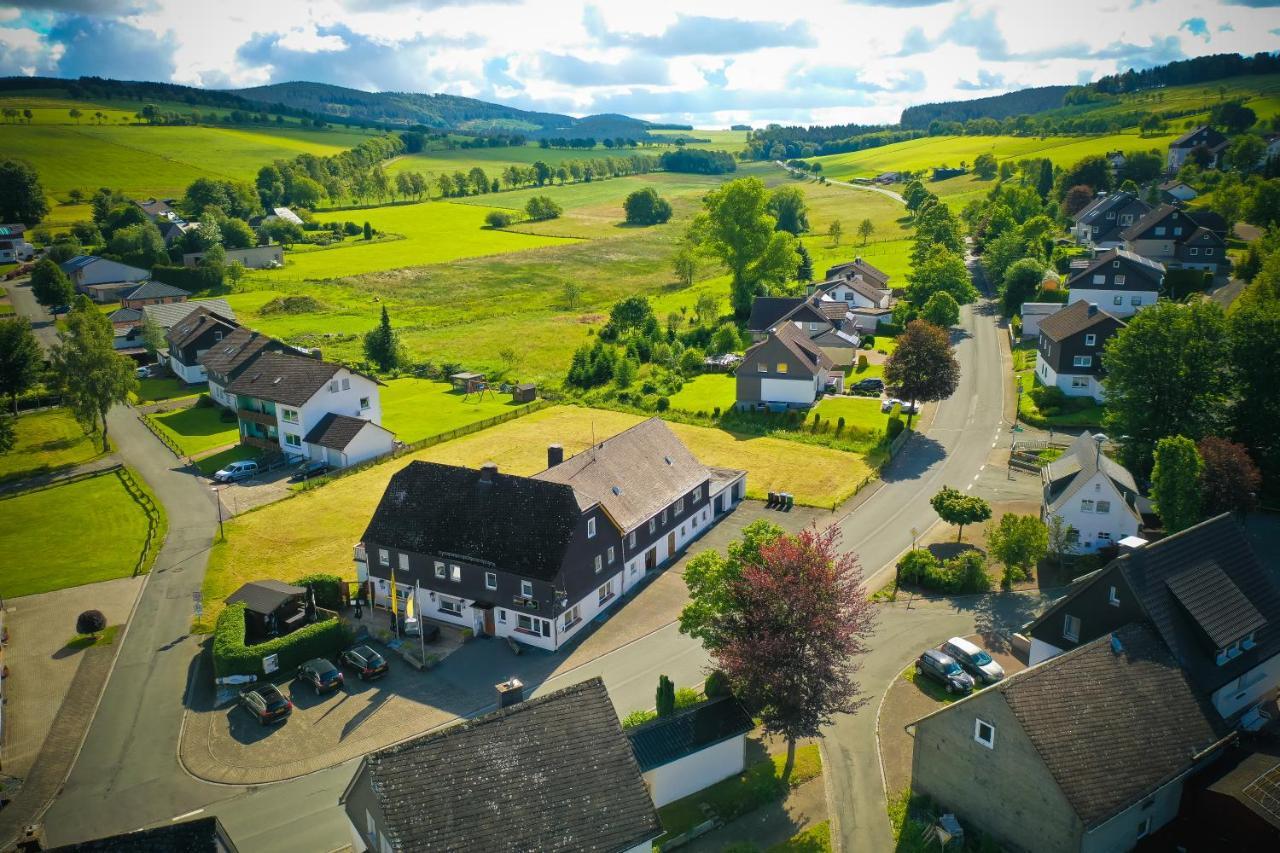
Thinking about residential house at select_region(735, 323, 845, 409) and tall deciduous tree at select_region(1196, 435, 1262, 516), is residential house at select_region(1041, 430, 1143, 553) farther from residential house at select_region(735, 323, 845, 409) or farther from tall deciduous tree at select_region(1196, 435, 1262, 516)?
residential house at select_region(735, 323, 845, 409)

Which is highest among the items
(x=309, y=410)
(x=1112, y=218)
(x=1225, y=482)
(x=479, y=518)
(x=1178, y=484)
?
(x=1112, y=218)

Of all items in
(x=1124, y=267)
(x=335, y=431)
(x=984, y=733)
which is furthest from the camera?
(x=1124, y=267)

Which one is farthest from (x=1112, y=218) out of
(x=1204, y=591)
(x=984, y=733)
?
(x=984, y=733)

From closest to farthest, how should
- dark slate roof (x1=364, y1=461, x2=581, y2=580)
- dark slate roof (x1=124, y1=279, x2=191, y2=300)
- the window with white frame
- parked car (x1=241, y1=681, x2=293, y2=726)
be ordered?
the window with white frame < parked car (x1=241, y1=681, x2=293, y2=726) < dark slate roof (x1=364, y1=461, x2=581, y2=580) < dark slate roof (x1=124, y1=279, x2=191, y2=300)

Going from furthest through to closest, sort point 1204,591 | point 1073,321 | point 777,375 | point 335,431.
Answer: point 777,375, point 1073,321, point 335,431, point 1204,591

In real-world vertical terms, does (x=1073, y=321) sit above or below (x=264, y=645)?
above

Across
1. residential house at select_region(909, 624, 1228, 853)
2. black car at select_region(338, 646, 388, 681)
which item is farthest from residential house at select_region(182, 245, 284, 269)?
residential house at select_region(909, 624, 1228, 853)

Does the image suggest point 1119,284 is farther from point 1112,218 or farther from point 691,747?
point 691,747
